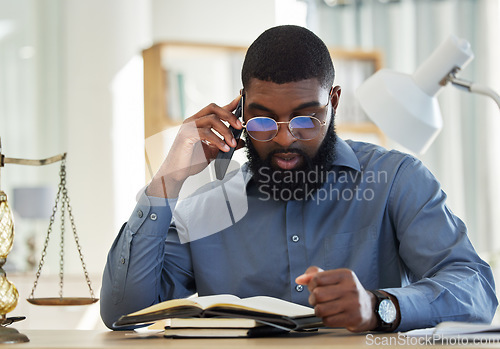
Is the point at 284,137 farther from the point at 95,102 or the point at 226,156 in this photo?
the point at 95,102

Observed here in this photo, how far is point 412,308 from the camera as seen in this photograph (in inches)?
47.5

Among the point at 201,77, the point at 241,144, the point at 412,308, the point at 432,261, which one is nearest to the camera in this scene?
the point at 412,308

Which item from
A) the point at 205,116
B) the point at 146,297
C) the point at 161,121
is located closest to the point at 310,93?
the point at 205,116

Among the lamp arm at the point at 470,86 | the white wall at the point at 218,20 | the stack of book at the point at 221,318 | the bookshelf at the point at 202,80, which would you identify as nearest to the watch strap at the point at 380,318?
the stack of book at the point at 221,318

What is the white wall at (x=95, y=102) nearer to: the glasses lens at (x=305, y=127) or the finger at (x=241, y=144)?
the finger at (x=241, y=144)

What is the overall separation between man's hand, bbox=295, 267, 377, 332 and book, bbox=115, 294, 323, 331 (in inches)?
2.1

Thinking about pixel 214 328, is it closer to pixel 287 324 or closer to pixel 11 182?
pixel 287 324

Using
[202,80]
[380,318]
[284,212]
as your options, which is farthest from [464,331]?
[202,80]

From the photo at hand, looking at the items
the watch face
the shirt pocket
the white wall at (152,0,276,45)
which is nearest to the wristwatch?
the watch face

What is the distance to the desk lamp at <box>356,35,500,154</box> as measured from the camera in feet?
5.39

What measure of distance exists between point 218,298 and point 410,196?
615mm

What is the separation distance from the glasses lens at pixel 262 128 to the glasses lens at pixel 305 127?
0.04 metres

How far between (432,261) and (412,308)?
0.96 feet

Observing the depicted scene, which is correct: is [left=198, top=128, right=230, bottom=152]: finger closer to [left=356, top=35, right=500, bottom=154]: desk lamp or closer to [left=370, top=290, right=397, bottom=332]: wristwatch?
[left=356, top=35, right=500, bottom=154]: desk lamp
